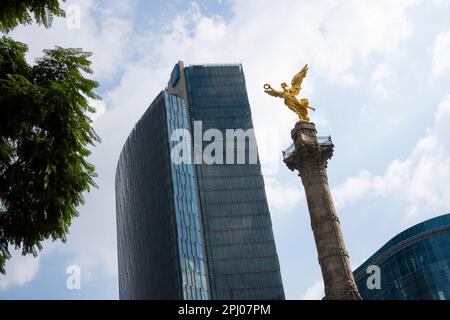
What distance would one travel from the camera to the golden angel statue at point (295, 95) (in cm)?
3175

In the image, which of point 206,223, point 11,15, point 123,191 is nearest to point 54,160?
point 11,15

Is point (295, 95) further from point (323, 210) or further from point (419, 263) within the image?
point (419, 263)

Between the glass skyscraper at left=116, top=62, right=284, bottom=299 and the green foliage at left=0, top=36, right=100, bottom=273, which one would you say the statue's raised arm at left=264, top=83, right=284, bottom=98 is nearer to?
the green foliage at left=0, top=36, right=100, bottom=273

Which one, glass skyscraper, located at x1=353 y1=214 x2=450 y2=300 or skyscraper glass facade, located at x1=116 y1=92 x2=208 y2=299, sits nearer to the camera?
glass skyscraper, located at x1=353 y1=214 x2=450 y2=300

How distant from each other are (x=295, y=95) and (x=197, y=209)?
62.7 meters

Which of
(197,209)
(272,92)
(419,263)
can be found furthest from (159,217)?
(272,92)

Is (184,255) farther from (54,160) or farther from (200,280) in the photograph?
(54,160)

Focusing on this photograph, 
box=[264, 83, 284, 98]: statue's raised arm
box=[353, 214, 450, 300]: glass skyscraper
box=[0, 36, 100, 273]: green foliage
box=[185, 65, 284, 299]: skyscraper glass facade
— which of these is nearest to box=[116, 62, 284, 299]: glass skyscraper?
box=[185, 65, 284, 299]: skyscraper glass facade

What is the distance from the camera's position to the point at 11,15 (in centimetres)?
1227

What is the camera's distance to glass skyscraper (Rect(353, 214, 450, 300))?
84312mm

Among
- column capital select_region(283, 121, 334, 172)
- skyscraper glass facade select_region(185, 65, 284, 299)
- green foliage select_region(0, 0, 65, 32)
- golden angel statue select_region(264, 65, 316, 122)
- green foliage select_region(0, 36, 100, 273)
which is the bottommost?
green foliage select_region(0, 36, 100, 273)

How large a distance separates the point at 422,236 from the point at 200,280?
3962cm

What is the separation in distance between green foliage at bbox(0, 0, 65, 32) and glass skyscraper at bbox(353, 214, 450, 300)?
81.5 metres

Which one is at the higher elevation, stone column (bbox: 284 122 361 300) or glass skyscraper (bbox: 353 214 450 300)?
glass skyscraper (bbox: 353 214 450 300)
